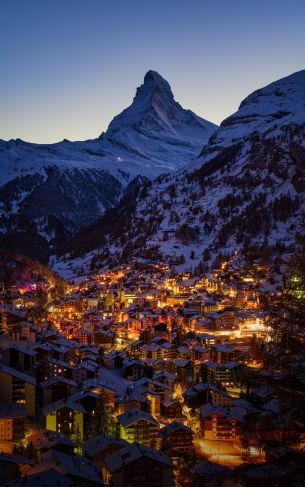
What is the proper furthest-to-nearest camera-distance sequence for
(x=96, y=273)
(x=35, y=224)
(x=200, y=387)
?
(x=35, y=224) → (x=96, y=273) → (x=200, y=387)

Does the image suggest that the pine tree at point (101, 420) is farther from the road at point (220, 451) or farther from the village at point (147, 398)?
the road at point (220, 451)

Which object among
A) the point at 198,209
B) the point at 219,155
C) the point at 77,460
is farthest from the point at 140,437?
the point at 219,155

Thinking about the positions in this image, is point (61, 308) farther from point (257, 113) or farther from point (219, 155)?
point (257, 113)

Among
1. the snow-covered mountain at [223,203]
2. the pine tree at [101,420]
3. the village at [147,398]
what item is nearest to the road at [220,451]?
the village at [147,398]

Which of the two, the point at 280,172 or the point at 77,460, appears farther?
the point at 280,172

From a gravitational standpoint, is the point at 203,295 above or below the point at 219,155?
below

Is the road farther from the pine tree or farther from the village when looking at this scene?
the pine tree

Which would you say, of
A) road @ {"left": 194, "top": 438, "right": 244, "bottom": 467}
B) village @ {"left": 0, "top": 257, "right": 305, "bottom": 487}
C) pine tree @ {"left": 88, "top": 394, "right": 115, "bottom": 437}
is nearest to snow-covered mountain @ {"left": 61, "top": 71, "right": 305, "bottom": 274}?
village @ {"left": 0, "top": 257, "right": 305, "bottom": 487}

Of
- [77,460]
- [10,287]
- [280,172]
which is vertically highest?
[280,172]
